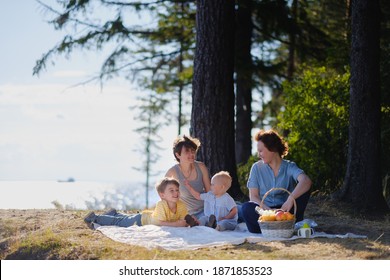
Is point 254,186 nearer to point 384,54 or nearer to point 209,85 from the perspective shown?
point 209,85

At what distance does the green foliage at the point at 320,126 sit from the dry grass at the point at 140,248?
10.2 ft

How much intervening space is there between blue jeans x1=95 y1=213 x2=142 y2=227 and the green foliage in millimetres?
4791

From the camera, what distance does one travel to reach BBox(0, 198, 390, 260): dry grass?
5.82 m

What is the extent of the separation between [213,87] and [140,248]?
4.05 m

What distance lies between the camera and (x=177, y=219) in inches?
288

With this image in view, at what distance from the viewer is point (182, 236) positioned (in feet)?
22.0

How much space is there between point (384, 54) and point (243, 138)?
4644 millimetres

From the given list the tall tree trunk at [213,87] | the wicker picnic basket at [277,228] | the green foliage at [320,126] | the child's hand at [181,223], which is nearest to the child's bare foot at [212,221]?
the child's hand at [181,223]

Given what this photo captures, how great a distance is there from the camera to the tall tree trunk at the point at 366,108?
941 centimetres

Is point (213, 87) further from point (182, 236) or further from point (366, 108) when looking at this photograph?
point (182, 236)

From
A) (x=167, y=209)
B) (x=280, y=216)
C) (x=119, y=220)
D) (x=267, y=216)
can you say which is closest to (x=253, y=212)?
(x=267, y=216)

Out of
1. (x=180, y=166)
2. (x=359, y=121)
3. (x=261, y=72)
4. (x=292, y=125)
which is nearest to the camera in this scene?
(x=180, y=166)
